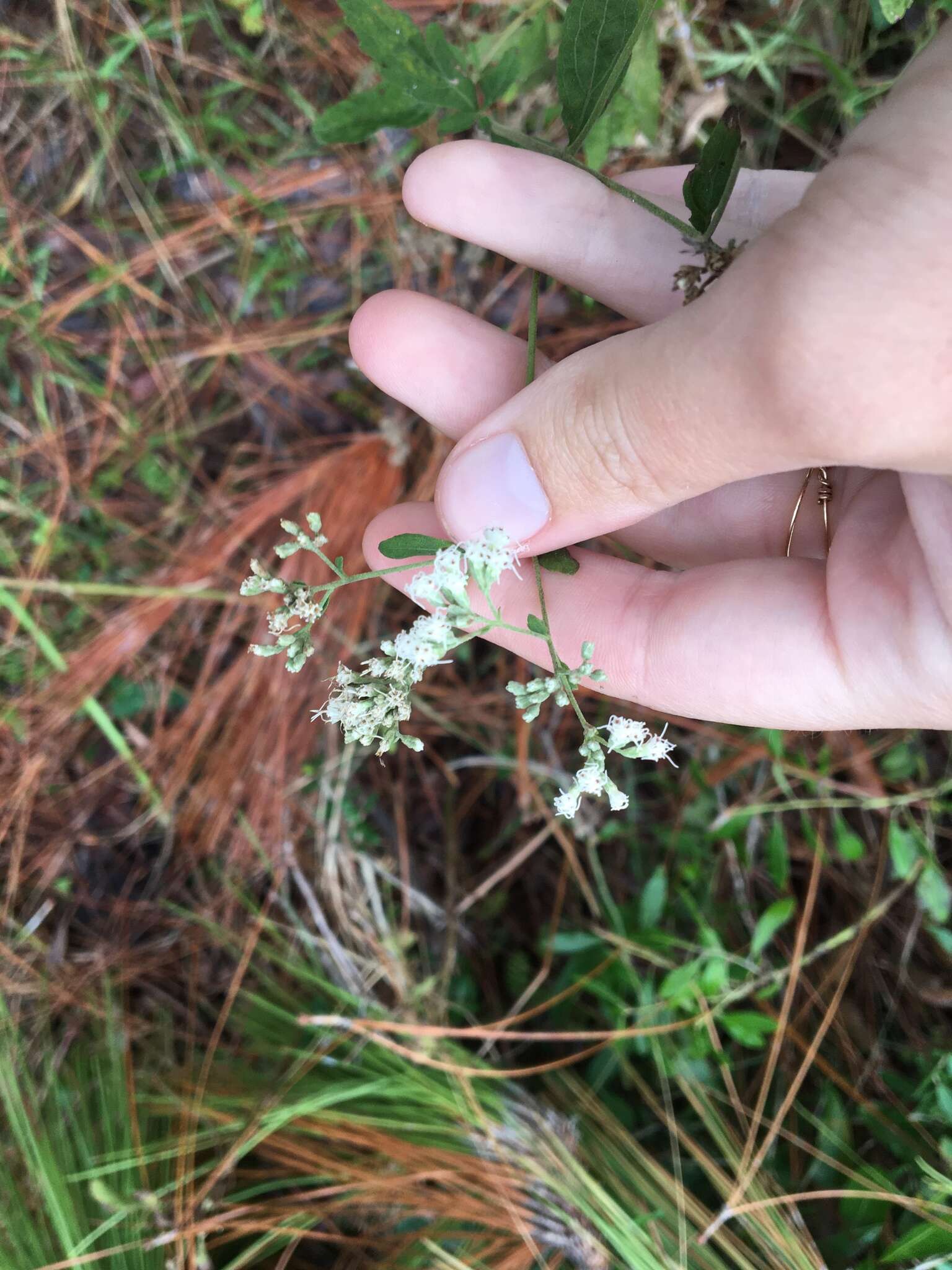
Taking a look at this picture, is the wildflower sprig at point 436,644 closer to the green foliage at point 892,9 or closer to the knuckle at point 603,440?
the knuckle at point 603,440

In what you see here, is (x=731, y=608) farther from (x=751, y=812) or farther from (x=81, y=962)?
(x=81, y=962)

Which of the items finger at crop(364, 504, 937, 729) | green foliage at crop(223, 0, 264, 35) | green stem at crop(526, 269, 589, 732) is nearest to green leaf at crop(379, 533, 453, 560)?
green stem at crop(526, 269, 589, 732)

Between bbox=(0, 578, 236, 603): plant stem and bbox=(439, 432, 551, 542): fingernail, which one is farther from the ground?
bbox=(439, 432, 551, 542): fingernail

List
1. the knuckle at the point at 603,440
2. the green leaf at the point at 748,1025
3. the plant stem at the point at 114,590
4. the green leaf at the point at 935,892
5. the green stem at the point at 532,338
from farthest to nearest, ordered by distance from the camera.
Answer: the plant stem at the point at 114,590 < the green leaf at the point at 935,892 < the green leaf at the point at 748,1025 < the green stem at the point at 532,338 < the knuckle at the point at 603,440

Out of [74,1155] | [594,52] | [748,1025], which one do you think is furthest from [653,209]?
[74,1155]

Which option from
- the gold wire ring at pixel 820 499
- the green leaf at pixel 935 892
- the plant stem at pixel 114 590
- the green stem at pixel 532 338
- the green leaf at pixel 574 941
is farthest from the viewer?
the plant stem at pixel 114 590

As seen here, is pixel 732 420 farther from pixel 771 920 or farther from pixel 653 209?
pixel 771 920

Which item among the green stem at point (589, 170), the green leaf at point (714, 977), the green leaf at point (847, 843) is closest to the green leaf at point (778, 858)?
the green leaf at point (847, 843)

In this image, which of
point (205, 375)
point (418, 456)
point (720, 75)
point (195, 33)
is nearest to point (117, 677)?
point (205, 375)

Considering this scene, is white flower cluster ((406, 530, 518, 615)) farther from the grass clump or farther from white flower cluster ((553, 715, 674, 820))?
the grass clump
